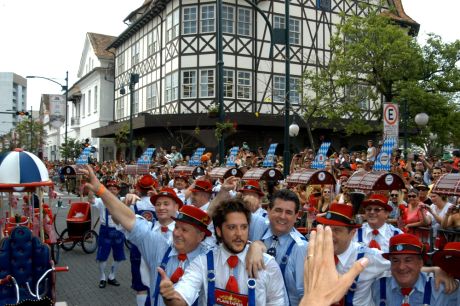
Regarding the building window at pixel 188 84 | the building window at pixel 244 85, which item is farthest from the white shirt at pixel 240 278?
the building window at pixel 188 84

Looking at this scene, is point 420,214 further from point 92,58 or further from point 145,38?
point 92,58

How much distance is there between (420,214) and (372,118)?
26.8 m

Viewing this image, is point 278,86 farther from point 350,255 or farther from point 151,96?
point 350,255

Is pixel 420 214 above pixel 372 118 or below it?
below

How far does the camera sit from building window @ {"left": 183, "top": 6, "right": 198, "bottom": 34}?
31266 millimetres

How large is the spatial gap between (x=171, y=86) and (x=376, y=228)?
89.0 feet

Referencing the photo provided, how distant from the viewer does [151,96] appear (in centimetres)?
3597

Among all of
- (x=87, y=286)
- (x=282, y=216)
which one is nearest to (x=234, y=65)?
(x=87, y=286)

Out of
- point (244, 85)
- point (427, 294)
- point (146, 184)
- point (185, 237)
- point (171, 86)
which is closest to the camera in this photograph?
point (427, 294)

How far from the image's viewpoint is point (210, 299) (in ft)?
11.5

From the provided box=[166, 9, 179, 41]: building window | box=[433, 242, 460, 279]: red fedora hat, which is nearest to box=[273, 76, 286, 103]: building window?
box=[166, 9, 179, 41]: building window

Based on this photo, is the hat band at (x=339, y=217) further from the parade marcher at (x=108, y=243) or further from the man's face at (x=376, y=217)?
the parade marcher at (x=108, y=243)

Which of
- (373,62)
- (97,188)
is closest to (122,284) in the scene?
(97,188)

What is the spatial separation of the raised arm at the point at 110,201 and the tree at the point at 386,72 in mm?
17900
